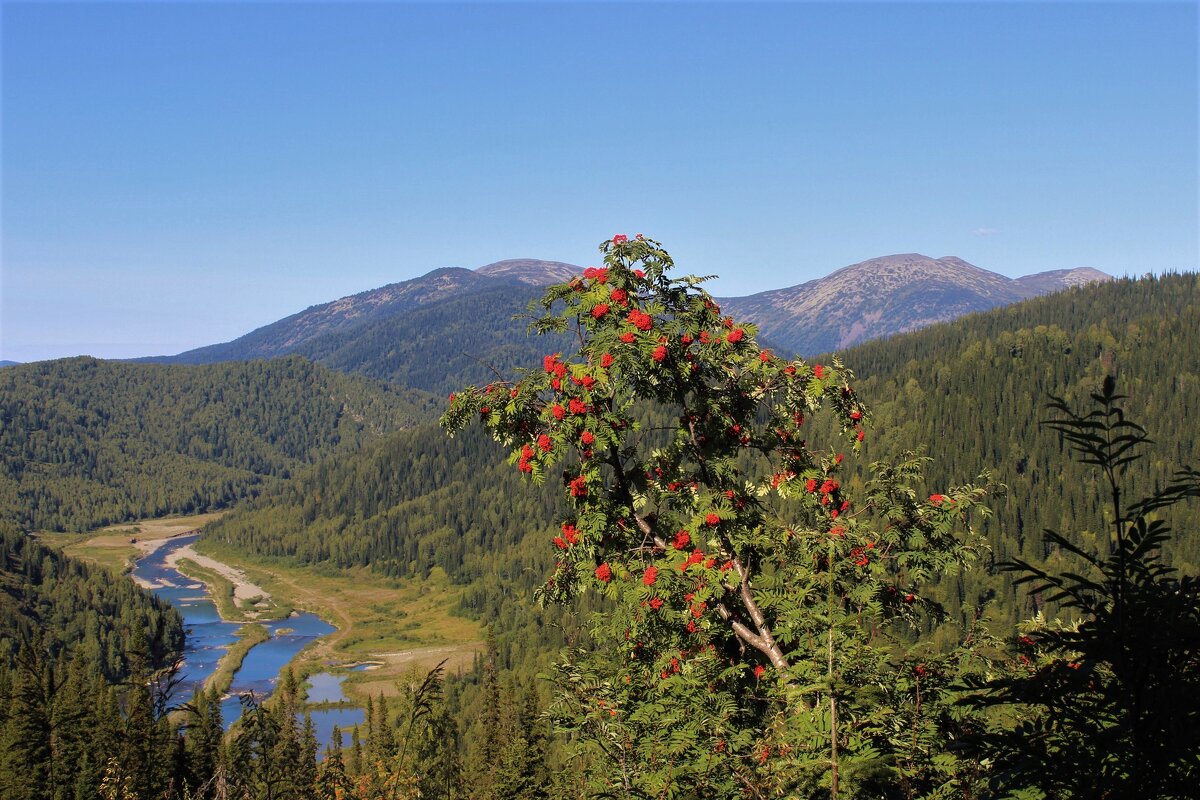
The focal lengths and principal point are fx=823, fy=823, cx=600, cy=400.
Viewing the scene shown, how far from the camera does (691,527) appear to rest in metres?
13.1

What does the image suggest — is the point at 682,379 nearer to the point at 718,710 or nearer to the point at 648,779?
the point at 718,710

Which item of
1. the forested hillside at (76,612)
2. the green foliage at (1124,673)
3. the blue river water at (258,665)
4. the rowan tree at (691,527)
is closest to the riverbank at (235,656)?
the blue river water at (258,665)

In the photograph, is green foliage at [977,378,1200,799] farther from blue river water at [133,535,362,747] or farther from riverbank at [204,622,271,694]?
riverbank at [204,622,271,694]

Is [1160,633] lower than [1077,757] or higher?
higher

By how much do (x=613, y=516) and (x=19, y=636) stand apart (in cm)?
18174

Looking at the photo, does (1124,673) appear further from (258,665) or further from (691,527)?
(258,665)

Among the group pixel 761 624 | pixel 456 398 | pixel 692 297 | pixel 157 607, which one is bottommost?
pixel 157 607

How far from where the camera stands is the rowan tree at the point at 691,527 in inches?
437

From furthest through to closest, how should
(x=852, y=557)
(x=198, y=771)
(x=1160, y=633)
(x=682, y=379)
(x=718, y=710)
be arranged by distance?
(x=198, y=771) → (x=682, y=379) → (x=852, y=557) → (x=718, y=710) → (x=1160, y=633)

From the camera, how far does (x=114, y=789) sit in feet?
66.0

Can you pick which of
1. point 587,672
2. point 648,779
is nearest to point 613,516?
point 587,672

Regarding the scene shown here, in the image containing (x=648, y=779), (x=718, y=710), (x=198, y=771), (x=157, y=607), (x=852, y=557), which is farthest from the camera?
(x=157, y=607)

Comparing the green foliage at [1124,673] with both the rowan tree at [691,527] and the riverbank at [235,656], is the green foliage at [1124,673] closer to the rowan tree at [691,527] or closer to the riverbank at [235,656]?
the rowan tree at [691,527]

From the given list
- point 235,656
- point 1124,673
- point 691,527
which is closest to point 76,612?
point 235,656
